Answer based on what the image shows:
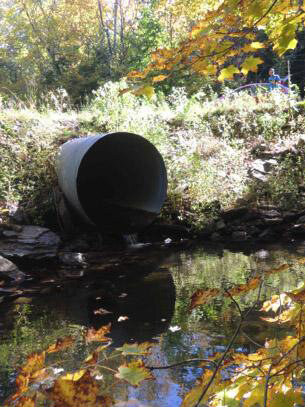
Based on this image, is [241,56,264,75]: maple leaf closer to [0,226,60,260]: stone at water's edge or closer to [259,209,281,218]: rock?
[0,226,60,260]: stone at water's edge

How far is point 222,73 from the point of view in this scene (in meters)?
1.90

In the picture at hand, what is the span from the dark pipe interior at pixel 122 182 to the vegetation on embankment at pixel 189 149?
48cm

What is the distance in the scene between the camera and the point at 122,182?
7074mm

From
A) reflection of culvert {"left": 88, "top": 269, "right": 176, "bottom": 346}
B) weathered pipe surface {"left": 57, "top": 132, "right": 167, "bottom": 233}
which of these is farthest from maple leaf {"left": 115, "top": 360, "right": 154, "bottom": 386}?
weathered pipe surface {"left": 57, "top": 132, "right": 167, "bottom": 233}

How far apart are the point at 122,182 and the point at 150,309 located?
3851 millimetres

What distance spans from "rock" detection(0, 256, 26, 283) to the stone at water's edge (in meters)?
0.43

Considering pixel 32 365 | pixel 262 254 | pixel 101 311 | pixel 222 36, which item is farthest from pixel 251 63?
pixel 262 254

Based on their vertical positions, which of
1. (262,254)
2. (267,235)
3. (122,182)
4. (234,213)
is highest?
(122,182)

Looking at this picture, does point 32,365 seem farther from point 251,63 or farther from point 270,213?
point 270,213

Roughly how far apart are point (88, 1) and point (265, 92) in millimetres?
9887

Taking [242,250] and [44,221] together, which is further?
[44,221]

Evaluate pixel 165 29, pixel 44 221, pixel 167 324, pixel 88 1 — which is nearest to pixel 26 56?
pixel 88 1

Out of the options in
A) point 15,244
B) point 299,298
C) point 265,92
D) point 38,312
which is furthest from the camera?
point 265,92

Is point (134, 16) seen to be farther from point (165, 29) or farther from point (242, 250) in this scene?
point (242, 250)
